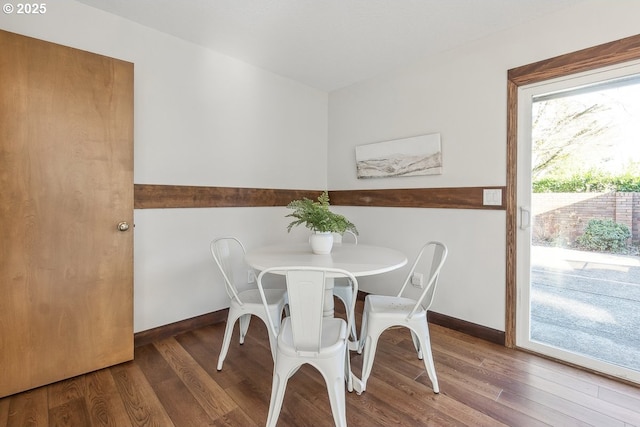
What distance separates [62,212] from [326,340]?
1.67 metres

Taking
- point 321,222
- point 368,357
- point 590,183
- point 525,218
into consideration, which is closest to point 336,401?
point 368,357

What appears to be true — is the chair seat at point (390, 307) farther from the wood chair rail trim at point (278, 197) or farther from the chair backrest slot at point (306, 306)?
the wood chair rail trim at point (278, 197)

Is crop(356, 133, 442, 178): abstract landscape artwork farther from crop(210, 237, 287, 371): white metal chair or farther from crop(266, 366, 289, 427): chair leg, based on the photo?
crop(266, 366, 289, 427): chair leg

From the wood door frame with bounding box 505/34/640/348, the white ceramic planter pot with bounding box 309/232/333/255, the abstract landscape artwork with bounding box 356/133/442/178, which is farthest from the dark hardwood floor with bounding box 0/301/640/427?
the abstract landscape artwork with bounding box 356/133/442/178

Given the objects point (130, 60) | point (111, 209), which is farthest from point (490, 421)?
point (130, 60)

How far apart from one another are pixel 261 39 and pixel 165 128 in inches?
39.8

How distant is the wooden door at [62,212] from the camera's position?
1574 millimetres

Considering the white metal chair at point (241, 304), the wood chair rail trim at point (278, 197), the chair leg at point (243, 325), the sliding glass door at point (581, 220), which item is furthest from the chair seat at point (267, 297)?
the sliding glass door at point (581, 220)

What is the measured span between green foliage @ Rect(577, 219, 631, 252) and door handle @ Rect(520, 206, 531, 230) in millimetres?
297

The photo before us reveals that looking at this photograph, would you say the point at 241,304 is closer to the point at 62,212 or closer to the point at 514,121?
the point at 62,212

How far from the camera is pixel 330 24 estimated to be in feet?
6.93

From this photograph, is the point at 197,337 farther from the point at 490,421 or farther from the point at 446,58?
the point at 446,58

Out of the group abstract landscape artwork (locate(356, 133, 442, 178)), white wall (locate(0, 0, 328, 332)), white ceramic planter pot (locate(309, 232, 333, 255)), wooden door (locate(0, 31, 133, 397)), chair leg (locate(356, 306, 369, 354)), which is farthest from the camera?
abstract landscape artwork (locate(356, 133, 442, 178))

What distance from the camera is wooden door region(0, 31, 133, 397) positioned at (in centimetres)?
157
